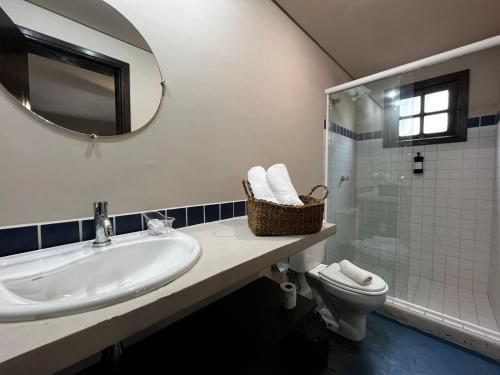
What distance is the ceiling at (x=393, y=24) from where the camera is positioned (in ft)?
4.79

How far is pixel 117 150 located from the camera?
0.84 m

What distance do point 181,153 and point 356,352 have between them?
1.53 m

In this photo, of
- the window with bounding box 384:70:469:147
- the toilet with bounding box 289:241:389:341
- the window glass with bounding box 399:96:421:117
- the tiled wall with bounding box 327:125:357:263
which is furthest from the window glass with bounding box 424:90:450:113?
the toilet with bounding box 289:241:389:341

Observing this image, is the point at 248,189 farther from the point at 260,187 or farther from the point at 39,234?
the point at 39,234

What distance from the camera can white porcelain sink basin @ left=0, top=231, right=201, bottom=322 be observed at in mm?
395

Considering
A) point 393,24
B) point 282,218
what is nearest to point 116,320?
point 282,218

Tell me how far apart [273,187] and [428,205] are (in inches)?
77.7

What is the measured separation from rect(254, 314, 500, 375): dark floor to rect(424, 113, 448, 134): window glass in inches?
68.7

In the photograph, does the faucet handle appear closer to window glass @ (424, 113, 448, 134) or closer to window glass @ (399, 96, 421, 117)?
window glass @ (399, 96, 421, 117)

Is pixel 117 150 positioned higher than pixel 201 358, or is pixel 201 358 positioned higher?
pixel 117 150

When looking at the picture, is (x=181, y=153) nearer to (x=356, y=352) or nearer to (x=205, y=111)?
(x=205, y=111)

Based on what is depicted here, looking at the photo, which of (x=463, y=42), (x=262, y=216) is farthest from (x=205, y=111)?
(x=463, y=42)

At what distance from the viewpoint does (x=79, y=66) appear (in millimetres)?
764

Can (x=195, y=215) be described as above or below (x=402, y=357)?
above
